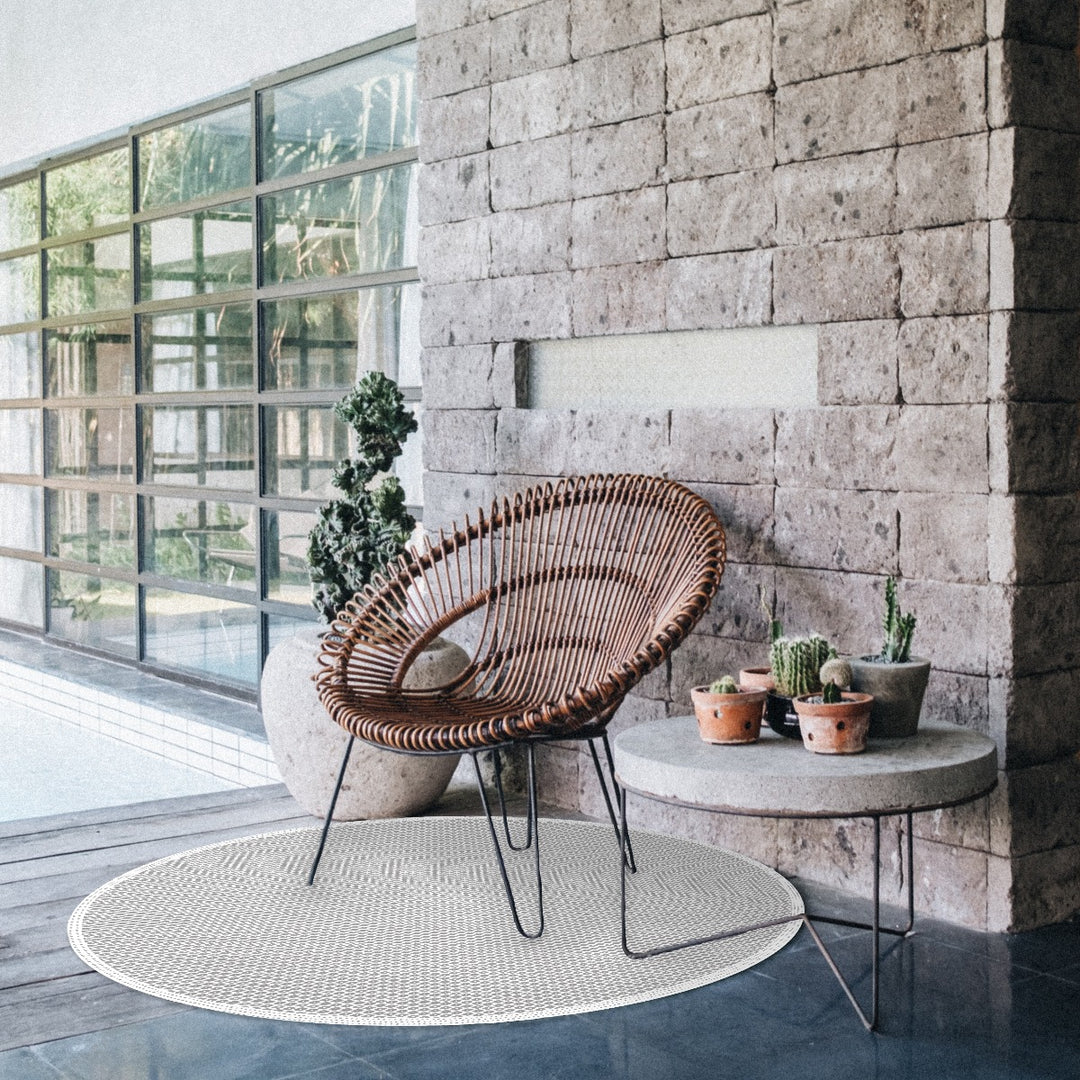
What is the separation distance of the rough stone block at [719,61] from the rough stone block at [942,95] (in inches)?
15.7

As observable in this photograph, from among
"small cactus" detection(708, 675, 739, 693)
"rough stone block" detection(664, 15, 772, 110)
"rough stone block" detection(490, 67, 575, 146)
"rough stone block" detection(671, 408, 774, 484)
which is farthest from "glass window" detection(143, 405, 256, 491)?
"small cactus" detection(708, 675, 739, 693)

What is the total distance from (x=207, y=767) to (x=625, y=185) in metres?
2.82

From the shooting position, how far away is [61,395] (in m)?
7.46

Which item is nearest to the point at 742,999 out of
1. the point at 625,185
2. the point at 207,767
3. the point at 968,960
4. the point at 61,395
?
the point at 968,960

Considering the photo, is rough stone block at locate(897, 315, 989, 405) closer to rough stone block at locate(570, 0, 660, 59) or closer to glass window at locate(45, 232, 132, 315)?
rough stone block at locate(570, 0, 660, 59)

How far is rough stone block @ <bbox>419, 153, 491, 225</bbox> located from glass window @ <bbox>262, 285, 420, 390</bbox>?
56 cm

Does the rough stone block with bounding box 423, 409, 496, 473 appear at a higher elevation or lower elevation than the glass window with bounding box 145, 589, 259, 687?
higher

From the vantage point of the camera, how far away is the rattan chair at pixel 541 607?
343 centimetres

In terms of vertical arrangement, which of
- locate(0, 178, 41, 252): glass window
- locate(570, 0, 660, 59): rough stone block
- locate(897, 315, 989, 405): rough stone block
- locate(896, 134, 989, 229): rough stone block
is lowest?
locate(897, 315, 989, 405): rough stone block

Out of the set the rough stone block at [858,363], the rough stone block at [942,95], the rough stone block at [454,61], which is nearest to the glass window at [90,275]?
the rough stone block at [454,61]

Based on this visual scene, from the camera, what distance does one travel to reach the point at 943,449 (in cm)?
315

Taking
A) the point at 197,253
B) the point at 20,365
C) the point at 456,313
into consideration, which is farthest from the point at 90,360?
the point at 456,313

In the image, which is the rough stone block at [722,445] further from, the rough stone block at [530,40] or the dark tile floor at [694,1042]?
the dark tile floor at [694,1042]

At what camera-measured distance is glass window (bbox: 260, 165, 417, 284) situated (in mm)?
5050
